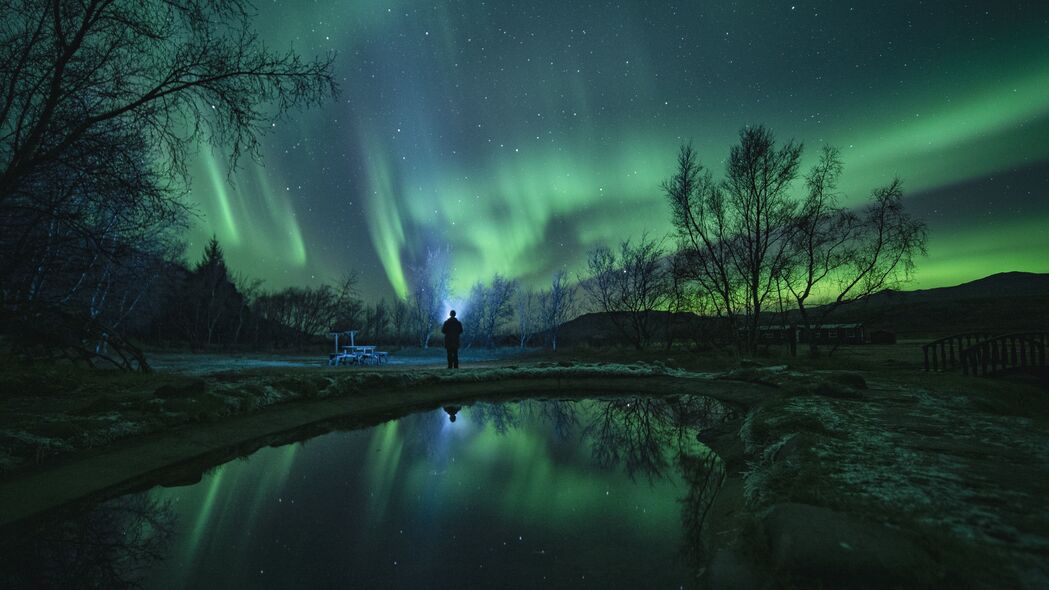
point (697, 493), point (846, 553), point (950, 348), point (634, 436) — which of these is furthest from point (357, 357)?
point (950, 348)

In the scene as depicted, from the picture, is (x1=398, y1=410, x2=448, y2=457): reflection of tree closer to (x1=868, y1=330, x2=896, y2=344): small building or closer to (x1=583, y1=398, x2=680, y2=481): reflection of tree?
(x1=583, y1=398, x2=680, y2=481): reflection of tree

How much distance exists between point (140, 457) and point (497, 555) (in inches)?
264

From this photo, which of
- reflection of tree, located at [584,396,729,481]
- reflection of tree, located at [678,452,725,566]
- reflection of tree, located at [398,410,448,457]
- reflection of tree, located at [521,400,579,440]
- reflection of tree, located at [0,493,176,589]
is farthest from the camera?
reflection of tree, located at [521,400,579,440]

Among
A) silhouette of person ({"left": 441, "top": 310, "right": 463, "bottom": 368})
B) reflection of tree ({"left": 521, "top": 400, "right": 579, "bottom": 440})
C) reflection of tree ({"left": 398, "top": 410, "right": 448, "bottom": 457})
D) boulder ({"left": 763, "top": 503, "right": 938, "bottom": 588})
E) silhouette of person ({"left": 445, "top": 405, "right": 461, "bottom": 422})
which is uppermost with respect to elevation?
silhouette of person ({"left": 441, "top": 310, "right": 463, "bottom": 368})

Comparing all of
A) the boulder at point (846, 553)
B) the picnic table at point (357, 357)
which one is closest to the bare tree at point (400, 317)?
the picnic table at point (357, 357)

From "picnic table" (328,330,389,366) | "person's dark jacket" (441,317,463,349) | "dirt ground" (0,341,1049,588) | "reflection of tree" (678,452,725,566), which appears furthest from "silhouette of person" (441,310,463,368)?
"reflection of tree" (678,452,725,566)

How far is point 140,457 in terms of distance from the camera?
7.40 m

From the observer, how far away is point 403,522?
5.36 metres

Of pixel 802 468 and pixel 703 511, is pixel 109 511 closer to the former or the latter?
pixel 703 511

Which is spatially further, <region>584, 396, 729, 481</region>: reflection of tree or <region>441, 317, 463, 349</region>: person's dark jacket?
<region>441, 317, 463, 349</region>: person's dark jacket

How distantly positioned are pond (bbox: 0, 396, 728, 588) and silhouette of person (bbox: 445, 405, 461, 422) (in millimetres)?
3090

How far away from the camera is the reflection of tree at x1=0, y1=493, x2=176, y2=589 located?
3918 millimetres

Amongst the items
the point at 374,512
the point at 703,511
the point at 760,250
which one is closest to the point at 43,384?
the point at 374,512

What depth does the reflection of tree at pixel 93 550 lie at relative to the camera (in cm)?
392
